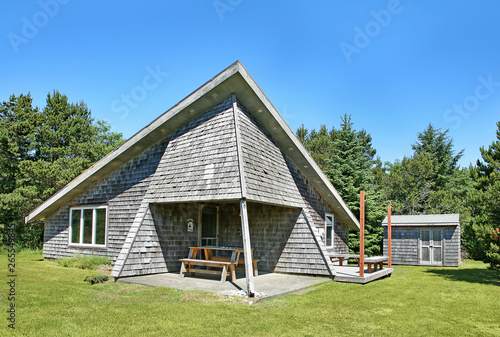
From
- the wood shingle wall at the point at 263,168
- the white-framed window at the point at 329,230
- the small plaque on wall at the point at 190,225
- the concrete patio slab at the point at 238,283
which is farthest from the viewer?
the white-framed window at the point at 329,230

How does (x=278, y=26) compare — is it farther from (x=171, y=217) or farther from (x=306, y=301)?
(x=306, y=301)

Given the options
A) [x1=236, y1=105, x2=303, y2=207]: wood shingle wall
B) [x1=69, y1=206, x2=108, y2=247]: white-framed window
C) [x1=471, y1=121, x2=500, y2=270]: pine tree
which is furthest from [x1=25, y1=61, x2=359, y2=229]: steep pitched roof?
[x1=471, y1=121, x2=500, y2=270]: pine tree

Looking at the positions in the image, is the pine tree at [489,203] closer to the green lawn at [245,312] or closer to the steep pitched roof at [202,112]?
the green lawn at [245,312]

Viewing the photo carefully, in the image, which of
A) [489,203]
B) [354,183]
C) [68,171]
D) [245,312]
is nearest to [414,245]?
[354,183]

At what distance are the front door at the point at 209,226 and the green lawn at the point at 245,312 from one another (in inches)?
153

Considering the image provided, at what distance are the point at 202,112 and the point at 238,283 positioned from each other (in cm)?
503

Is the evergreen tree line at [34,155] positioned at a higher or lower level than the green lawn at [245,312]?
higher

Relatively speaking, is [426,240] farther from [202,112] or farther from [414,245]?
[202,112]

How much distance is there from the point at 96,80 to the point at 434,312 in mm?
14015

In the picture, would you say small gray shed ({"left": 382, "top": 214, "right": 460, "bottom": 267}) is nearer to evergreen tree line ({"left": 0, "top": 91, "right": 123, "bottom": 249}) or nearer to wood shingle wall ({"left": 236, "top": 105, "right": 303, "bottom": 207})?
wood shingle wall ({"left": 236, "top": 105, "right": 303, "bottom": 207})

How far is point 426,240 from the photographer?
16.2 metres

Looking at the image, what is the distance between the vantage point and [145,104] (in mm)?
16562

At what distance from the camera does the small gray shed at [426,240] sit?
Answer: 614 inches

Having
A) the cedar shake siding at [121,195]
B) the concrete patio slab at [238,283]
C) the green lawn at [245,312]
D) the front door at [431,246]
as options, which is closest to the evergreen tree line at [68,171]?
the front door at [431,246]
